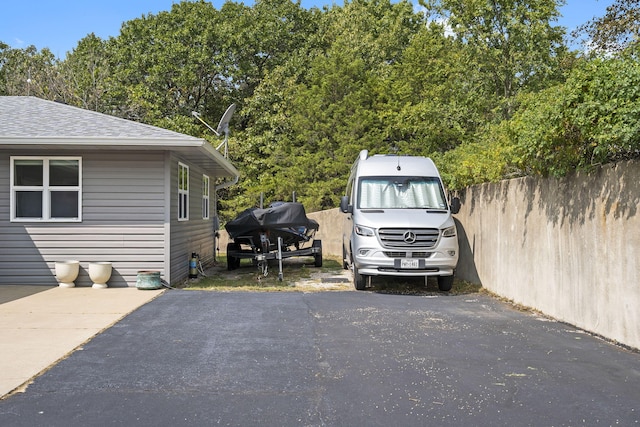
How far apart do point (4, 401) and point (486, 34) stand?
19653mm

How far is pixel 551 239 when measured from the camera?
7.98 meters

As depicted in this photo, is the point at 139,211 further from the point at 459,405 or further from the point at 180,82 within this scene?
the point at 180,82

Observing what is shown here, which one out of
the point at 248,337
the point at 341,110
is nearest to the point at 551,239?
the point at 248,337

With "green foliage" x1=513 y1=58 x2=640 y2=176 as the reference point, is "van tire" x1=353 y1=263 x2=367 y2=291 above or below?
below

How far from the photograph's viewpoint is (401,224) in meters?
10.3

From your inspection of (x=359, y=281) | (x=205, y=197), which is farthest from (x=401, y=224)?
(x=205, y=197)

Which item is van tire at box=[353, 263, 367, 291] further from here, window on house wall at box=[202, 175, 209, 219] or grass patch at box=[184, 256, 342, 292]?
window on house wall at box=[202, 175, 209, 219]

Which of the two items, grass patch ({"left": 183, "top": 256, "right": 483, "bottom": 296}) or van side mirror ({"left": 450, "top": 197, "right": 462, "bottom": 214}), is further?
grass patch ({"left": 183, "top": 256, "right": 483, "bottom": 296})

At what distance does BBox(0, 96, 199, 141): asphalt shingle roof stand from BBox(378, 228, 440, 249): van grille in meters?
4.11

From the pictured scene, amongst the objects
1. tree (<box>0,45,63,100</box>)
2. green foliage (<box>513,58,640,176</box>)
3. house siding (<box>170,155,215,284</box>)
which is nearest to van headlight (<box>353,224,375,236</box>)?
green foliage (<box>513,58,640,176</box>)

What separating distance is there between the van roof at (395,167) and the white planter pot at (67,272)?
5.99 meters

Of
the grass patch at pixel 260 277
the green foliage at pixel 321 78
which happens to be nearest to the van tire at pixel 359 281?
the grass patch at pixel 260 277

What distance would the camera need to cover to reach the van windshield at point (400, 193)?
11.2 metres

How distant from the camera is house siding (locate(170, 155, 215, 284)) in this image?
11.6 metres
